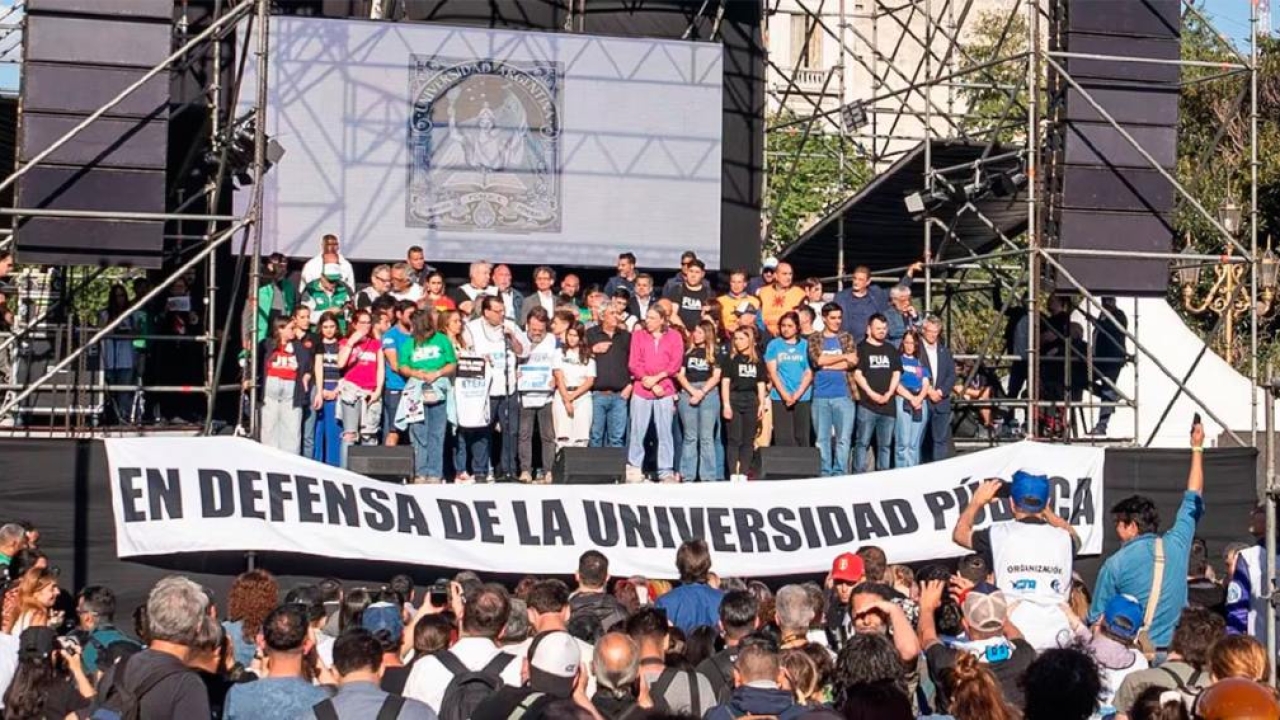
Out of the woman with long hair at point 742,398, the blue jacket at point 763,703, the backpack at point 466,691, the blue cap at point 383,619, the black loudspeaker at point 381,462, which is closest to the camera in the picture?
the blue jacket at point 763,703

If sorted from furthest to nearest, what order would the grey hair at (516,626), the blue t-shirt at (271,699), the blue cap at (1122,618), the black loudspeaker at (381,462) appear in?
the black loudspeaker at (381,462) < the blue cap at (1122,618) < the grey hair at (516,626) < the blue t-shirt at (271,699)

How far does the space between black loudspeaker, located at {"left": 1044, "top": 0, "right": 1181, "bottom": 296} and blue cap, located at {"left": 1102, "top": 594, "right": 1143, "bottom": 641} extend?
8.48 metres

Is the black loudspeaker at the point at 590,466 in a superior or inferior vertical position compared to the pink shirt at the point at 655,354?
inferior

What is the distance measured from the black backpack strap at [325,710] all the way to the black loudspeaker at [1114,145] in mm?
11052

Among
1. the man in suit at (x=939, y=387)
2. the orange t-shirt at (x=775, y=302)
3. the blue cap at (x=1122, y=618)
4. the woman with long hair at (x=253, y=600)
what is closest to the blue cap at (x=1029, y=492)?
the blue cap at (x=1122, y=618)

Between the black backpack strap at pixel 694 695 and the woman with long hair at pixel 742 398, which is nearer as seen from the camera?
the black backpack strap at pixel 694 695

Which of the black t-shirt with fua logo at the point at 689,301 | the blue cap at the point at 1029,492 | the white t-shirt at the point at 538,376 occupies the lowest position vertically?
the blue cap at the point at 1029,492

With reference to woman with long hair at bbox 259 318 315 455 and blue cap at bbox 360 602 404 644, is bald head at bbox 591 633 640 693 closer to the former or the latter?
blue cap at bbox 360 602 404 644

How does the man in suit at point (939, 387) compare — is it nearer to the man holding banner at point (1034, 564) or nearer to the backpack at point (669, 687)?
the man holding banner at point (1034, 564)

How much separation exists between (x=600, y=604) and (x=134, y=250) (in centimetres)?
649

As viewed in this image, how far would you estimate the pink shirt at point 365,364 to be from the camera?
1513 centimetres

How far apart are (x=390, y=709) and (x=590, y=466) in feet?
26.3

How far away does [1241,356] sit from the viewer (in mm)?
34000

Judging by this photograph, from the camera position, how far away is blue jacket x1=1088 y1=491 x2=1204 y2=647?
10.1 metres
